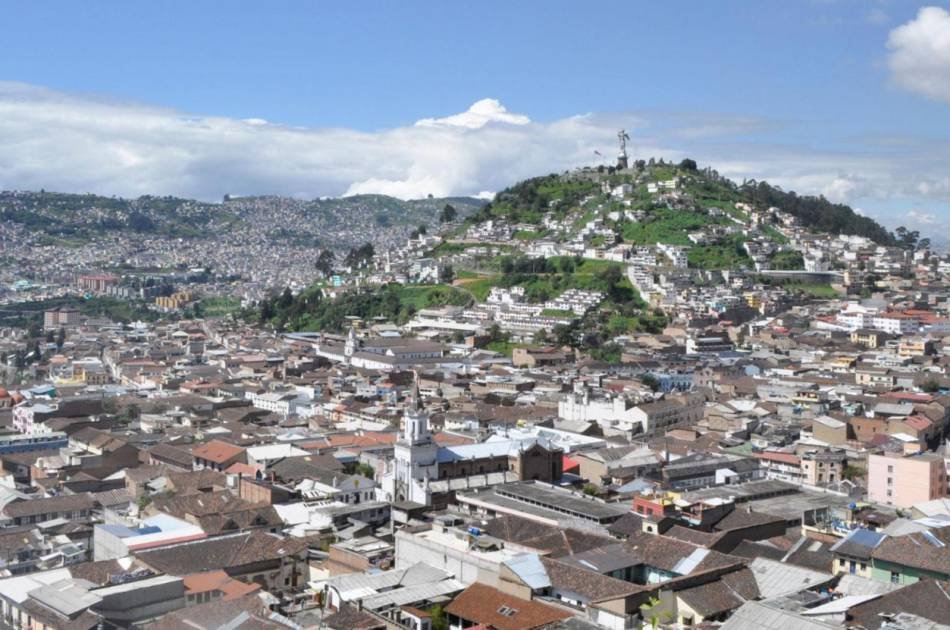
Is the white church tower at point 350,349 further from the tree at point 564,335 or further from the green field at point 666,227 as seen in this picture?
the green field at point 666,227

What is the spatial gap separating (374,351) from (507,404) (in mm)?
16772

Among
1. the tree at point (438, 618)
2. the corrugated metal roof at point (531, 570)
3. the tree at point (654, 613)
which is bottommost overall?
the tree at point (438, 618)

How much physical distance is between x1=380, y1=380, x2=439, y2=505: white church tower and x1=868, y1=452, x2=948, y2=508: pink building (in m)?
11.2

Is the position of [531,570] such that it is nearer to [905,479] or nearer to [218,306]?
[905,479]

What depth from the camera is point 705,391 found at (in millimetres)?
45969

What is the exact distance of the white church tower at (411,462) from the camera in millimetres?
27672

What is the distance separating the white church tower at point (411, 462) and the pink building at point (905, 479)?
36.7 ft

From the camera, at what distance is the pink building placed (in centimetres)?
2705

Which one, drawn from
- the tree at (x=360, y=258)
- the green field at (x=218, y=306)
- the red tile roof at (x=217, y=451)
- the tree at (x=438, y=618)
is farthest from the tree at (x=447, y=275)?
the tree at (x=438, y=618)

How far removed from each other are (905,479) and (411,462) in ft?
40.5

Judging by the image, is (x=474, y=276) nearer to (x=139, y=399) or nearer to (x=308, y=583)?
(x=139, y=399)

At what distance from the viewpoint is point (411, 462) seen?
27.7m

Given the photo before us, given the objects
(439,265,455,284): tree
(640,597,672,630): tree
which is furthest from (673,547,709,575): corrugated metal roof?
(439,265,455,284): tree

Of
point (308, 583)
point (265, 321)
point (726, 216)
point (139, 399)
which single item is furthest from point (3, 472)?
point (726, 216)
